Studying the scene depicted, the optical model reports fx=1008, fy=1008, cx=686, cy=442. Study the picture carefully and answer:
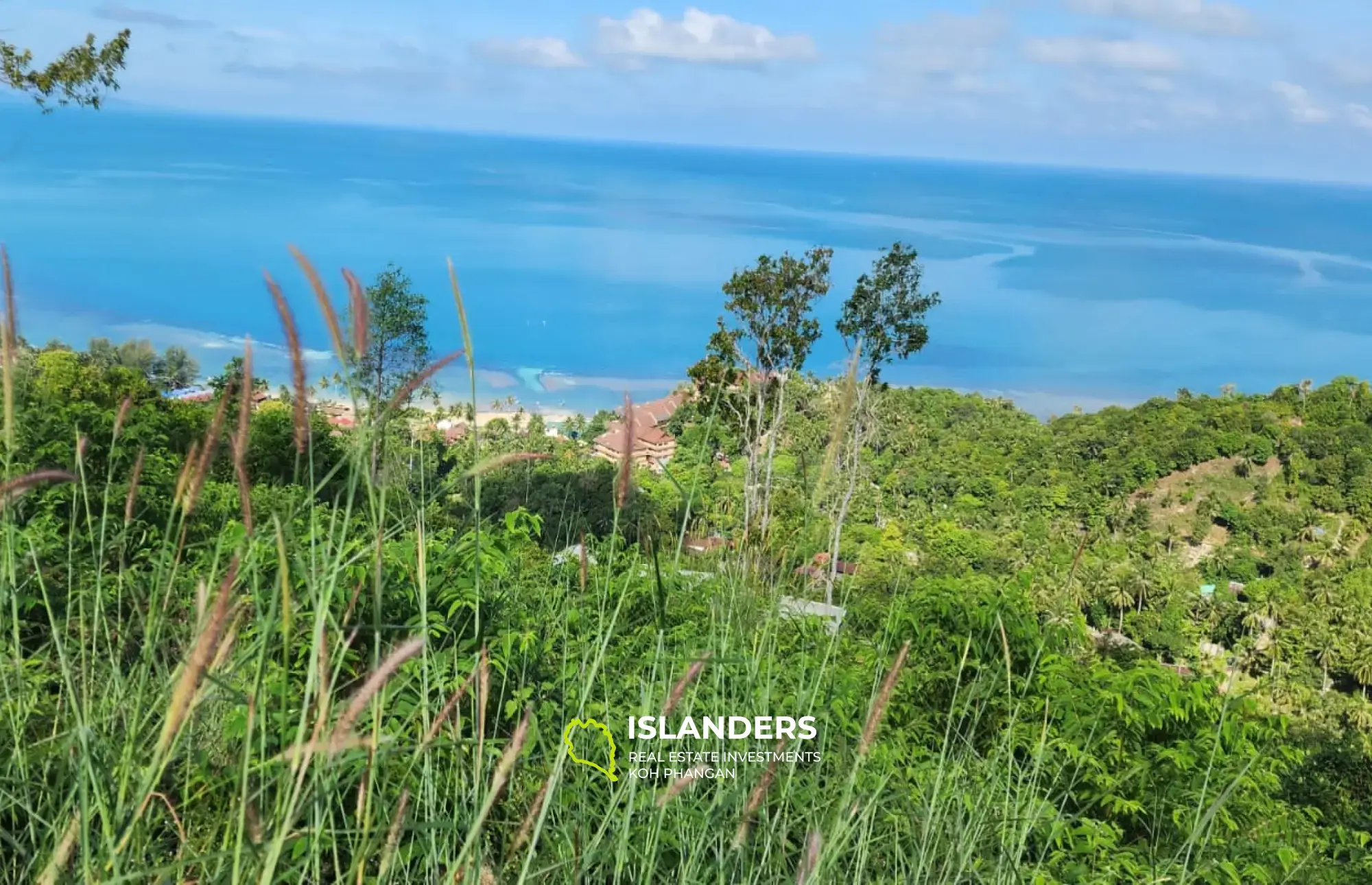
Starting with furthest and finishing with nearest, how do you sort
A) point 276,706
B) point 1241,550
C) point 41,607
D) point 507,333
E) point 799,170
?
point 799,170
point 507,333
point 1241,550
point 41,607
point 276,706

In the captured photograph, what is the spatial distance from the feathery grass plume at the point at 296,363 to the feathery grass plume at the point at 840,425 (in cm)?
43

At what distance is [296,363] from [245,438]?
63 mm

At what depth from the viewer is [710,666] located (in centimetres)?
124

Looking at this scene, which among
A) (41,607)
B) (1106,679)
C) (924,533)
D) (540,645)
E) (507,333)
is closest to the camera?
(540,645)

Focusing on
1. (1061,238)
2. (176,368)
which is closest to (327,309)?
(176,368)

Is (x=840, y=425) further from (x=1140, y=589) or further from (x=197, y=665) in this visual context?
(x=1140, y=589)

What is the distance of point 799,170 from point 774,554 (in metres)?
141

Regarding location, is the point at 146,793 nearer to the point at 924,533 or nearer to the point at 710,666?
the point at 710,666

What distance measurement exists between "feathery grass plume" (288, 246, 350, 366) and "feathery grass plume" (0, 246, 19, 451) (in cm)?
26

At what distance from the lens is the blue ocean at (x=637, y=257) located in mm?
41625

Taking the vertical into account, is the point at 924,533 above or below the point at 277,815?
below

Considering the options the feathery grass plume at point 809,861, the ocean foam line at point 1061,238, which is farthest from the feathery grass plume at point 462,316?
the ocean foam line at point 1061,238

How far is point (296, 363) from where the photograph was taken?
72cm

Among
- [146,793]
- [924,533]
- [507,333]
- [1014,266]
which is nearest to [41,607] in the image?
[146,793]
